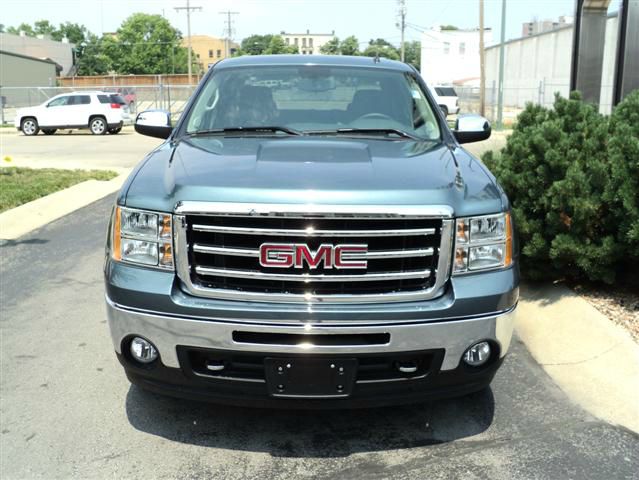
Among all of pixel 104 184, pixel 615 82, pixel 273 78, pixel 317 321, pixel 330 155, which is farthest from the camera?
pixel 104 184

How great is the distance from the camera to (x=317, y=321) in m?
2.88

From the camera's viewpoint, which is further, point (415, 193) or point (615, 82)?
point (615, 82)

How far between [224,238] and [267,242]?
7.8 inches

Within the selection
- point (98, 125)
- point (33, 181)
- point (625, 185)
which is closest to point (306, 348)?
point (625, 185)

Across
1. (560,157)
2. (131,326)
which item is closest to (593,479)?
(131,326)

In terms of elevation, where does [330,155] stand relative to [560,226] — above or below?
above

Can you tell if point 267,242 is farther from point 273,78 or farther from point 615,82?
point 615,82

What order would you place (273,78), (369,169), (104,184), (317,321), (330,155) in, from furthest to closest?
(104,184)
(273,78)
(330,155)
(369,169)
(317,321)

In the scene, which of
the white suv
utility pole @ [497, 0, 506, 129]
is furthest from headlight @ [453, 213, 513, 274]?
utility pole @ [497, 0, 506, 129]

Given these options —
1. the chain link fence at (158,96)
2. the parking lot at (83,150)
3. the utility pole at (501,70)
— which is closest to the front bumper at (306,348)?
the parking lot at (83,150)

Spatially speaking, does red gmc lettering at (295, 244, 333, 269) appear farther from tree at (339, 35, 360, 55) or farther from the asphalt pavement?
tree at (339, 35, 360, 55)

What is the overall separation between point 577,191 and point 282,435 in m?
2.89

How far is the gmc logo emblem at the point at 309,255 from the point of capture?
115 inches

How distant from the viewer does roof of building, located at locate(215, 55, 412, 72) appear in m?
4.92
